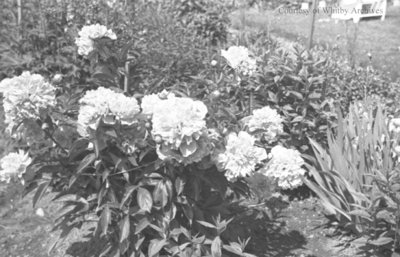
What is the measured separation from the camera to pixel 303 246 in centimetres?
296

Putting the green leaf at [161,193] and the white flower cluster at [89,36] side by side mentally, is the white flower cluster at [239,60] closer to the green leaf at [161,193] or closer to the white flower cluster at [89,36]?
the white flower cluster at [89,36]

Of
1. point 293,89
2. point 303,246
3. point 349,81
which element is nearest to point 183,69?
point 293,89

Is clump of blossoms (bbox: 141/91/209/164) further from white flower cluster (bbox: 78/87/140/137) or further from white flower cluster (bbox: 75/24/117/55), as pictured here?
white flower cluster (bbox: 75/24/117/55)

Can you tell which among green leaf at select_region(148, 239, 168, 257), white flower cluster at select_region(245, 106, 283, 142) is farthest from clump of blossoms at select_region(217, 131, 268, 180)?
green leaf at select_region(148, 239, 168, 257)

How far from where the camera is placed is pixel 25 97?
6.66 feet

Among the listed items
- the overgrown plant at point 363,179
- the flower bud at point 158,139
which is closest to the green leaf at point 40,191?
the flower bud at point 158,139

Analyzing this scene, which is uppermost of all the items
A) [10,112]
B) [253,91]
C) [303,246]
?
[10,112]

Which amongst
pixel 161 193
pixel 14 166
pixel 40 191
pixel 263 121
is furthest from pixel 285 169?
pixel 14 166

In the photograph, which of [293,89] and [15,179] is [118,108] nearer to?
[15,179]

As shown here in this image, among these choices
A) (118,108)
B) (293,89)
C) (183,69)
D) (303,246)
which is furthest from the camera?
(183,69)

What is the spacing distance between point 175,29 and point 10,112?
2839mm

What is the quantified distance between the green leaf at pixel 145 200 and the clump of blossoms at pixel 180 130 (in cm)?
25

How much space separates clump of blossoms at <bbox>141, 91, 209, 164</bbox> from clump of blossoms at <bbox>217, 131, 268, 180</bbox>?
0.38ft

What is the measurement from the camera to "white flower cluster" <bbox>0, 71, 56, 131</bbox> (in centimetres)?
203
